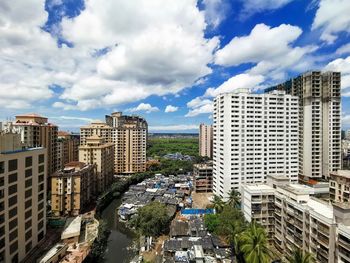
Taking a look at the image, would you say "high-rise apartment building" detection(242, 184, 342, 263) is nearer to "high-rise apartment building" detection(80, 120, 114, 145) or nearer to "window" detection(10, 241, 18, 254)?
"window" detection(10, 241, 18, 254)

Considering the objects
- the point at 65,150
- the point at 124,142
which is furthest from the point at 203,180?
the point at 65,150

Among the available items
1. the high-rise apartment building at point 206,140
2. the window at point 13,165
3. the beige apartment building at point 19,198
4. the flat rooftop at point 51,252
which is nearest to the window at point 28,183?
the beige apartment building at point 19,198

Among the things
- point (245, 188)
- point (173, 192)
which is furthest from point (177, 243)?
point (173, 192)

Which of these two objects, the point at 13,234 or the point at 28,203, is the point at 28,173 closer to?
the point at 28,203

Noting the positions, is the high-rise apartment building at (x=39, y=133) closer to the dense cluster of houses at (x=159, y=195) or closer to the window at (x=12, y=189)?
the dense cluster of houses at (x=159, y=195)

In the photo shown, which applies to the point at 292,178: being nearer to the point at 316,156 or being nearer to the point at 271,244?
the point at 316,156

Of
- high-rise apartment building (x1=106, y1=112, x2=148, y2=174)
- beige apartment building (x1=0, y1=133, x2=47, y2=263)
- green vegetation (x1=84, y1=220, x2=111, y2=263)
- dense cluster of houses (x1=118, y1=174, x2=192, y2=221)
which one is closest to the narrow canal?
green vegetation (x1=84, y1=220, x2=111, y2=263)
